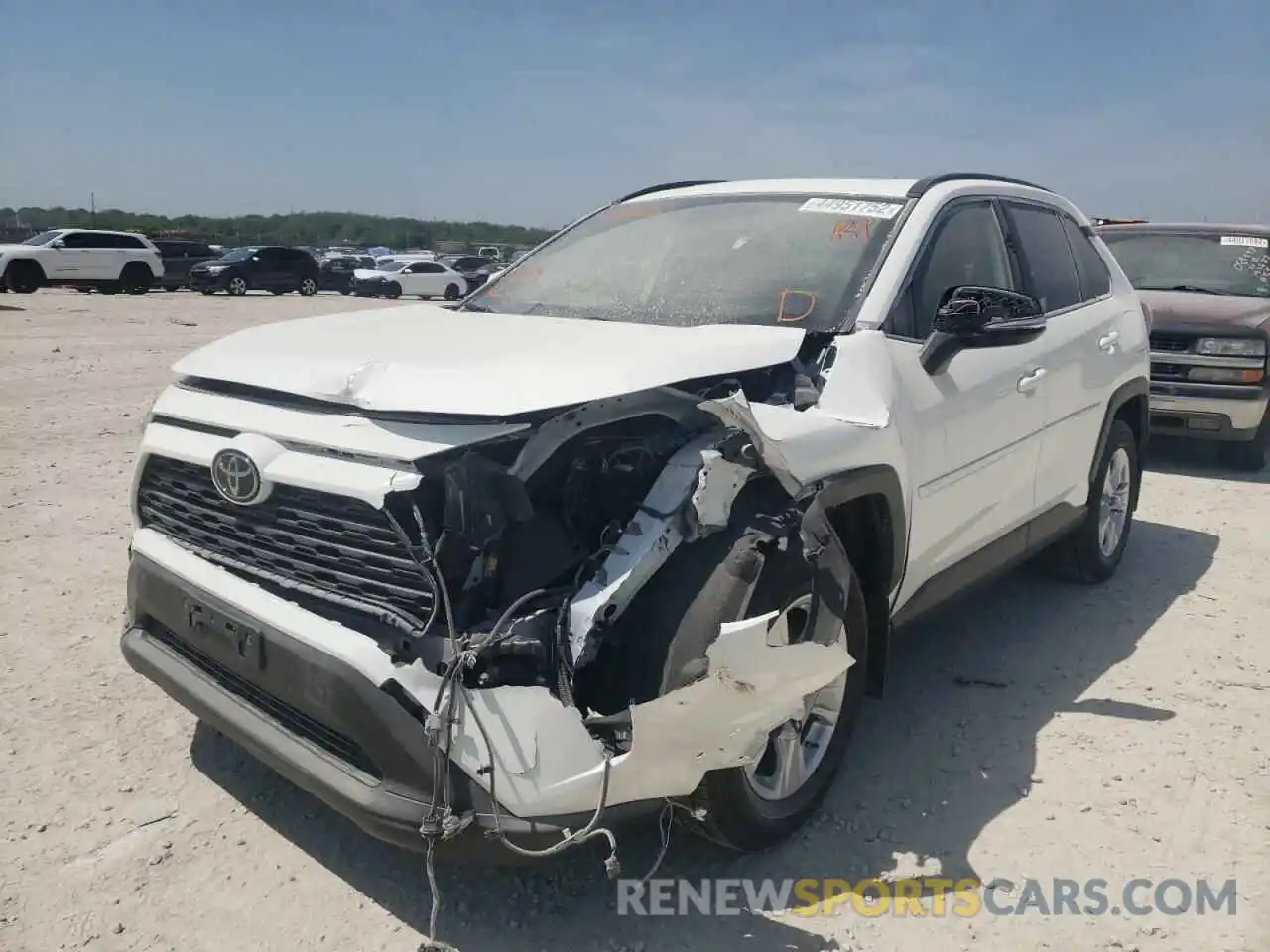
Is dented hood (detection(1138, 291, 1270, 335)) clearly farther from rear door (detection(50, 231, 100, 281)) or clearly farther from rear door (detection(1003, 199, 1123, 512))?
rear door (detection(50, 231, 100, 281))

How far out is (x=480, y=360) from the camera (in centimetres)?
278

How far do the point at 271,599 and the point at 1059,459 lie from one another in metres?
3.31

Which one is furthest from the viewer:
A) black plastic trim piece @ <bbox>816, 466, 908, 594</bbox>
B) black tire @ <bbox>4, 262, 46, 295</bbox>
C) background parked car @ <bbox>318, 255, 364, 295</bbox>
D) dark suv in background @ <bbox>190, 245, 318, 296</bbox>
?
background parked car @ <bbox>318, 255, 364, 295</bbox>

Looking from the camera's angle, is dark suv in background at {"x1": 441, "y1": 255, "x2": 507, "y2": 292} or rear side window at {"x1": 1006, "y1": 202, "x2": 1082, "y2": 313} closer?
rear side window at {"x1": 1006, "y1": 202, "x2": 1082, "y2": 313}

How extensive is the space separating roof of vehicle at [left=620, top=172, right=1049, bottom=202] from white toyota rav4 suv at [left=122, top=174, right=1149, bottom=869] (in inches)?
5.1

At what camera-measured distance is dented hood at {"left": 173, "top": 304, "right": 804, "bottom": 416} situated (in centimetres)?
255

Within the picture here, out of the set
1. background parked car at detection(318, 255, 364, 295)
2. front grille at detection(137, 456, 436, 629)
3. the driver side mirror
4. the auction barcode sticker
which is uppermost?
the auction barcode sticker

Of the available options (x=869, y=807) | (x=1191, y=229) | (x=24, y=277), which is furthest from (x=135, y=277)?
(x=869, y=807)

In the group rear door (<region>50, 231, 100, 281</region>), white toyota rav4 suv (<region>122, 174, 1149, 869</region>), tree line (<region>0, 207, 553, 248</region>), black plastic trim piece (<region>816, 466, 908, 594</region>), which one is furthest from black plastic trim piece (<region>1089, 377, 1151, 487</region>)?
tree line (<region>0, 207, 553, 248</region>)

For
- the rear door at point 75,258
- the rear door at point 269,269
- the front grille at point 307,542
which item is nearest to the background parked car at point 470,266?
the rear door at point 269,269

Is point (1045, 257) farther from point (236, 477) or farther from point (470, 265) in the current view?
point (470, 265)

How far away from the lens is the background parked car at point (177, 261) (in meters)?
30.0

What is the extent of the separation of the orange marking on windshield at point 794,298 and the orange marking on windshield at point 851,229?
1.11 ft

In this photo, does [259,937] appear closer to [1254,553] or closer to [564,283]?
[564,283]
